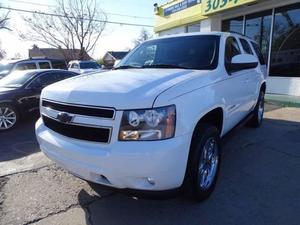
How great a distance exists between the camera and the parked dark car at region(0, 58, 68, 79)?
1038cm

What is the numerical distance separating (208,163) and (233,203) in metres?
0.50

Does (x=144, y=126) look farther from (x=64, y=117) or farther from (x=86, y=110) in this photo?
(x=64, y=117)

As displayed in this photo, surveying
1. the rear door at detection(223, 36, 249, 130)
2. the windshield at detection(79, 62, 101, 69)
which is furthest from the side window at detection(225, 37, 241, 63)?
the windshield at detection(79, 62, 101, 69)

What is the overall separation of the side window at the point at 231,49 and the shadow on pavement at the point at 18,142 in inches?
140

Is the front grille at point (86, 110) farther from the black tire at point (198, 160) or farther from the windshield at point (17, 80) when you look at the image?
the windshield at point (17, 80)

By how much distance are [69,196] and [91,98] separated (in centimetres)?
143

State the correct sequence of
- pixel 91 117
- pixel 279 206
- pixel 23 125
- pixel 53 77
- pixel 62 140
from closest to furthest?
pixel 91 117, pixel 62 140, pixel 279 206, pixel 23 125, pixel 53 77

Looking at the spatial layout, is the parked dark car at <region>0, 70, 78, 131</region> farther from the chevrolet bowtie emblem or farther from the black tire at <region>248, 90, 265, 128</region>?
the black tire at <region>248, 90, 265, 128</region>

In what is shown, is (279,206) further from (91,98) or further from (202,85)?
(91,98)

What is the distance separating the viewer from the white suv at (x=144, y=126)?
2361 mm

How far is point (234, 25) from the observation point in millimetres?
12258

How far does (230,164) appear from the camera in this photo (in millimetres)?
4164

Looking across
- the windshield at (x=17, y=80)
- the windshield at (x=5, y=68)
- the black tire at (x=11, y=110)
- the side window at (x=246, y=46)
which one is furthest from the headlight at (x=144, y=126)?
the windshield at (x=5, y=68)

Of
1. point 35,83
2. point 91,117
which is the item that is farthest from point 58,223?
point 35,83
